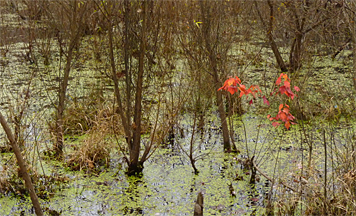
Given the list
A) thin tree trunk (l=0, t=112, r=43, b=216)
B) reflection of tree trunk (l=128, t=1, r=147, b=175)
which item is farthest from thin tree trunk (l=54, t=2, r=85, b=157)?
thin tree trunk (l=0, t=112, r=43, b=216)

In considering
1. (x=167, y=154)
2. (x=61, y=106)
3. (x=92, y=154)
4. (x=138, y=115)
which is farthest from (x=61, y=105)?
(x=167, y=154)

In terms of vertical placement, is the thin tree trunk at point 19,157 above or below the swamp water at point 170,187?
above

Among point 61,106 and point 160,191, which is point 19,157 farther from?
point 61,106

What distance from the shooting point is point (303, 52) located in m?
6.02

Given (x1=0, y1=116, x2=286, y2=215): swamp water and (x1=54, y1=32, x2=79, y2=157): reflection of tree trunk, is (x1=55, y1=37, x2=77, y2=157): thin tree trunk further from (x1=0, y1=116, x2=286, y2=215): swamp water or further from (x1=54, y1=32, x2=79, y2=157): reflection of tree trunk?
(x1=0, y1=116, x2=286, y2=215): swamp water

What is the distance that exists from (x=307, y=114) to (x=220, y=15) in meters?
1.87

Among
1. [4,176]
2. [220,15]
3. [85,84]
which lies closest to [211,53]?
→ [220,15]

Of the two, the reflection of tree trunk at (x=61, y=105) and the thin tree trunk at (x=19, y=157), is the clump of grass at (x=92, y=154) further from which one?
the thin tree trunk at (x=19, y=157)

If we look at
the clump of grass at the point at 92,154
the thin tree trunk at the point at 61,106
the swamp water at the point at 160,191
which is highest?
the thin tree trunk at the point at 61,106

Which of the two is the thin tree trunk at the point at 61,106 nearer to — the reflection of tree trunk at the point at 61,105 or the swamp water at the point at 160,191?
the reflection of tree trunk at the point at 61,105

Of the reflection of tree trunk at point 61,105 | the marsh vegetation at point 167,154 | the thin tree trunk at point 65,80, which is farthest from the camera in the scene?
the reflection of tree trunk at point 61,105

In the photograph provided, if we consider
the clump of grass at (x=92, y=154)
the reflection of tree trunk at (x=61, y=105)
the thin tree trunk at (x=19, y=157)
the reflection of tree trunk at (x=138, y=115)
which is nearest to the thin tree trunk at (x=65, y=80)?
the reflection of tree trunk at (x=61, y=105)

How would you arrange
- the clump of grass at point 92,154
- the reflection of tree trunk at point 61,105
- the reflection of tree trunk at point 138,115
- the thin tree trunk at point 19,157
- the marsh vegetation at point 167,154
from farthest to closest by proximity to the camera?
the reflection of tree trunk at point 61,105 < the clump of grass at point 92,154 < the reflection of tree trunk at point 138,115 < the marsh vegetation at point 167,154 < the thin tree trunk at point 19,157

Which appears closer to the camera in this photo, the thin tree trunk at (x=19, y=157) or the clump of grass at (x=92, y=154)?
the thin tree trunk at (x=19, y=157)
